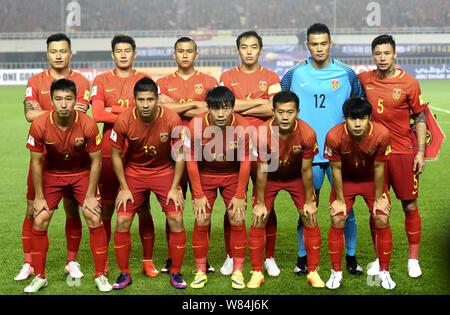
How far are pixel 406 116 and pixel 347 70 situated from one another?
22.2 inches

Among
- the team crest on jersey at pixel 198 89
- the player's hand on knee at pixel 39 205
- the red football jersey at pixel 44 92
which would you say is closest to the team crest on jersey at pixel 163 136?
the team crest on jersey at pixel 198 89

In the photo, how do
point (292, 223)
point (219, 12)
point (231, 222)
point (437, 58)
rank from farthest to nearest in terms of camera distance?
1. point (219, 12)
2. point (437, 58)
3. point (292, 223)
4. point (231, 222)

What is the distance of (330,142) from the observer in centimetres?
495

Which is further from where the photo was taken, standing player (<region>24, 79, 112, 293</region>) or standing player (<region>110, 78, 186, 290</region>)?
standing player (<region>110, 78, 186, 290</region>)

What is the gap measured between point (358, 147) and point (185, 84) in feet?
4.84

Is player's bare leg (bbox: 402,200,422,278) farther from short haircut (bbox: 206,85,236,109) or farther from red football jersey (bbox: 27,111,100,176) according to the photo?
red football jersey (bbox: 27,111,100,176)

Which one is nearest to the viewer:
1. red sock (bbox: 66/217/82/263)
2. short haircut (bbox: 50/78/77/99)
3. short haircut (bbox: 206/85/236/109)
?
short haircut (bbox: 50/78/77/99)

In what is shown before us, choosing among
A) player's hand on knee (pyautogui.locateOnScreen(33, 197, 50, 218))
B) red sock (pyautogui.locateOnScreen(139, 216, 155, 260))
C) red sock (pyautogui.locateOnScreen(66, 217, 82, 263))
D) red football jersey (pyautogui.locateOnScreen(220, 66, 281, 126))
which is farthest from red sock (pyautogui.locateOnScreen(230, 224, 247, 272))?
player's hand on knee (pyautogui.locateOnScreen(33, 197, 50, 218))

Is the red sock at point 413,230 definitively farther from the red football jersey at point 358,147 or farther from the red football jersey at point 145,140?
the red football jersey at point 145,140

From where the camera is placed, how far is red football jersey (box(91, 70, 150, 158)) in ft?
17.6

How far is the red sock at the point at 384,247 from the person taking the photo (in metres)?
5.07

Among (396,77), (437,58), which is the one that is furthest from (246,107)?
(437,58)

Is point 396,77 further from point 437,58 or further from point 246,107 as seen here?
point 437,58

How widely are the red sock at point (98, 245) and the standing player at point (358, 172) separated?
1623 millimetres
